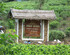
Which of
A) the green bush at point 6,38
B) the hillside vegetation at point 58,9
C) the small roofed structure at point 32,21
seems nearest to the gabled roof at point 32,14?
the small roofed structure at point 32,21

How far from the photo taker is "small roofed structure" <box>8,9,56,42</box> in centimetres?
862

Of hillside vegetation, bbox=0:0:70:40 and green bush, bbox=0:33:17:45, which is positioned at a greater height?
green bush, bbox=0:33:17:45

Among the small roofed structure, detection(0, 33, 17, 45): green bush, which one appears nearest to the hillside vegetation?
the small roofed structure

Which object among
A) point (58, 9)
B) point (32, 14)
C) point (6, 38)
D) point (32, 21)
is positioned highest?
point (6, 38)

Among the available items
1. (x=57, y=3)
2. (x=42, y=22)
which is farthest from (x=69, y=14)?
(x=42, y=22)

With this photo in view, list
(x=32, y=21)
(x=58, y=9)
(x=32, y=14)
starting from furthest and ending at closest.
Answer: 1. (x=58, y=9)
2. (x=32, y=21)
3. (x=32, y=14)

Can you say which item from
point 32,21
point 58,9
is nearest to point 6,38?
point 32,21

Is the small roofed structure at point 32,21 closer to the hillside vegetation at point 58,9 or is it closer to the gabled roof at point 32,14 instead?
the gabled roof at point 32,14

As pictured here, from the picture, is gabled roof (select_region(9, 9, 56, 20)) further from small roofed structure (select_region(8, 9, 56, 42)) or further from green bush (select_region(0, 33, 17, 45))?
green bush (select_region(0, 33, 17, 45))

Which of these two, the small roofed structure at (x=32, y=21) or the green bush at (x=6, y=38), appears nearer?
the green bush at (x=6, y=38)

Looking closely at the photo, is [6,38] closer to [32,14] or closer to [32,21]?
[32,14]

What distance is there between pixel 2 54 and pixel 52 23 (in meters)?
14.7

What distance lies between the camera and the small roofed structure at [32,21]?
8625mm

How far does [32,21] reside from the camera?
914cm
